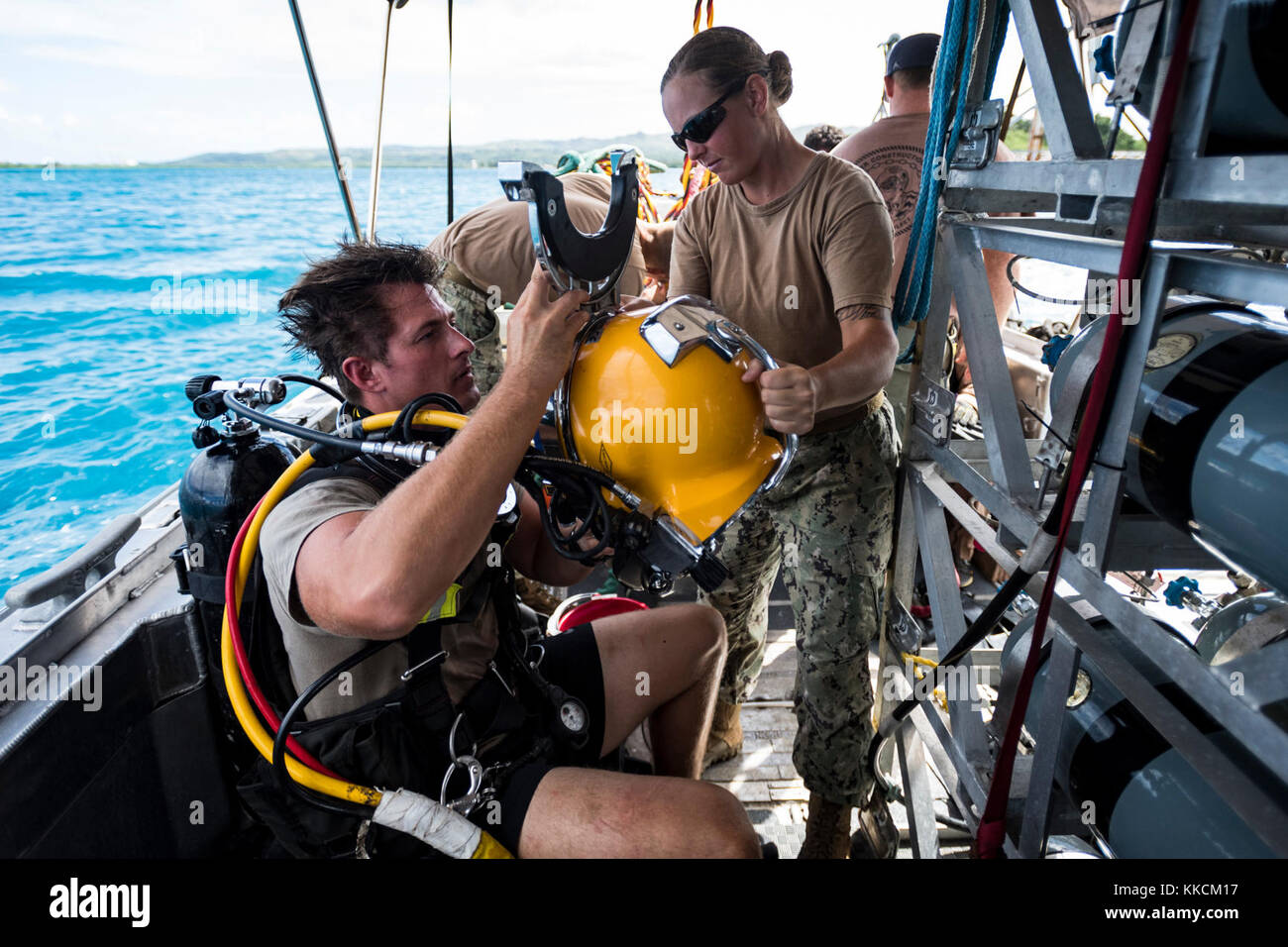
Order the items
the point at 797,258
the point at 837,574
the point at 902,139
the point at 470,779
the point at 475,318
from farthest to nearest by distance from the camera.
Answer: the point at 475,318
the point at 902,139
the point at 837,574
the point at 797,258
the point at 470,779

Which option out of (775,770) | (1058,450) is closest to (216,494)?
(1058,450)

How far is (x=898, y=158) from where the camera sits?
276 centimetres

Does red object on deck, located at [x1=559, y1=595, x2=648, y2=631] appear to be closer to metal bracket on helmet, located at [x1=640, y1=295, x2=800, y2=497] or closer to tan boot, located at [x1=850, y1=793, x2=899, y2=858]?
tan boot, located at [x1=850, y1=793, x2=899, y2=858]

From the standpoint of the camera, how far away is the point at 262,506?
1.40 metres

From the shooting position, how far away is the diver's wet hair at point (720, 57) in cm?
182

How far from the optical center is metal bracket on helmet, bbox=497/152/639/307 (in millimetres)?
1171

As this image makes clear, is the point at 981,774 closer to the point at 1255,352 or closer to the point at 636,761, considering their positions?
the point at 636,761

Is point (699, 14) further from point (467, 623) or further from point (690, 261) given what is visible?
point (467, 623)

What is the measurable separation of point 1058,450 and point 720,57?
4.12 ft

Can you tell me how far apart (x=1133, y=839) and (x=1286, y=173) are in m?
0.98

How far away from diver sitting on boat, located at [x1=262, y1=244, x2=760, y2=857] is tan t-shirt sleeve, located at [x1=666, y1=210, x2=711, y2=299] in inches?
30.5

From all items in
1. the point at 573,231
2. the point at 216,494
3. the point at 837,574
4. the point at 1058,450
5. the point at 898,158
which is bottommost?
the point at 837,574

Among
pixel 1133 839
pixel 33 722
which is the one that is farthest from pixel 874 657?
pixel 33 722

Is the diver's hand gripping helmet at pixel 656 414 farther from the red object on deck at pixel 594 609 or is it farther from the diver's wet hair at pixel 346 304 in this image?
the red object on deck at pixel 594 609
